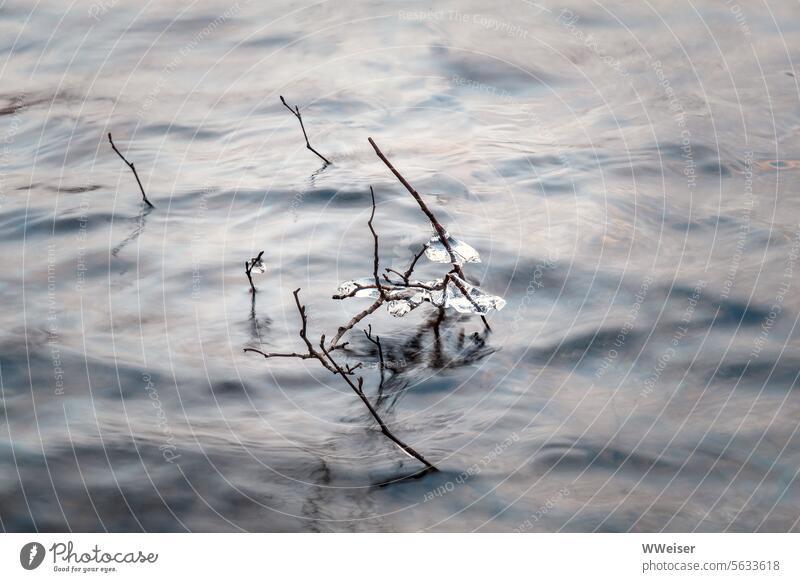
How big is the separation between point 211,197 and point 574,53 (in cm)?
346

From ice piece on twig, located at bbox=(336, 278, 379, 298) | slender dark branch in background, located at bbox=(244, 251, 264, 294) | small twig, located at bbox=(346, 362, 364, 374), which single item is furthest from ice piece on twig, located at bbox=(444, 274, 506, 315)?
slender dark branch in background, located at bbox=(244, 251, 264, 294)

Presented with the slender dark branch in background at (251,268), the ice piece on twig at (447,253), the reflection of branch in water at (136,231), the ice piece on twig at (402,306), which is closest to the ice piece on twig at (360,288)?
the ice piece on twig at (402,306)

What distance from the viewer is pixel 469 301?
452 cm

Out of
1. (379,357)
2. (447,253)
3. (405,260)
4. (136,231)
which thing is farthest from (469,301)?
(136,231)

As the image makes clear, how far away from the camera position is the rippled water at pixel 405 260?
3770 mm

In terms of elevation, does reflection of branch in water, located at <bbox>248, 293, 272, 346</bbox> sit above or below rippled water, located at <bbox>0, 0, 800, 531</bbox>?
below

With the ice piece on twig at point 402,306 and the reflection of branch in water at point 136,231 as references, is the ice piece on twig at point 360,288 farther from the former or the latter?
the reflection of branch in water at point 136,231

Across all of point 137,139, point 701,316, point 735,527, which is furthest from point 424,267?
point 137,139

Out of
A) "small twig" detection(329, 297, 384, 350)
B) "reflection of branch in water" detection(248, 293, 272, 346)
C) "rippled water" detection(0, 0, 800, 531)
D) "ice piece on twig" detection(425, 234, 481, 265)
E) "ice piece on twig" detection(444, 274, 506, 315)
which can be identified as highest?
"ice piece on twig" detection(425, 234, 481, 265)

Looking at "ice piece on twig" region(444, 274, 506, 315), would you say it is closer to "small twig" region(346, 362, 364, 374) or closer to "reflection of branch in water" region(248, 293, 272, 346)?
"small twig" region(346, 362, 364, 374)

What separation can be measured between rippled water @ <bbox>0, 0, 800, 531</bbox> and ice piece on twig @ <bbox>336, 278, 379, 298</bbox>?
209 millimetres

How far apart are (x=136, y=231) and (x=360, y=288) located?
1924mm

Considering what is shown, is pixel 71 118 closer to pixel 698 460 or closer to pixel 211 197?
pixel 211 197

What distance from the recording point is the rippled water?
3.77m
